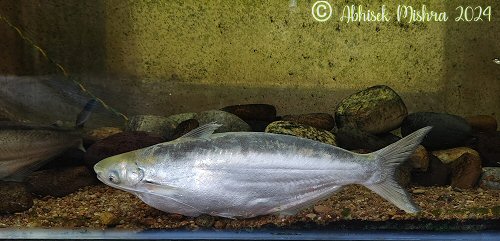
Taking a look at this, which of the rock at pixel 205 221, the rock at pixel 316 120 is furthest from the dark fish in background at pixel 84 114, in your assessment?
the rock at pixel 316 120

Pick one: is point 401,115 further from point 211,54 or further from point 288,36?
point 211,54

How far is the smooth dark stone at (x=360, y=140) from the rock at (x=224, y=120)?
0.32 meters

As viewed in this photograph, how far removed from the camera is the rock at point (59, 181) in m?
1.56

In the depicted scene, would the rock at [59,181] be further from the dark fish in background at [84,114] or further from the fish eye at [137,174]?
the fish eye at [137,174]

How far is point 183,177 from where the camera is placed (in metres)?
1.31

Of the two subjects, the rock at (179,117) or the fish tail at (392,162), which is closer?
the fish tail at (392,162)

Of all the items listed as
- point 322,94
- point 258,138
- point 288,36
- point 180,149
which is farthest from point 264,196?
point 288,36

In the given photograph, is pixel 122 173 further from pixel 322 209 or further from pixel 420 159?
pixel 420 159

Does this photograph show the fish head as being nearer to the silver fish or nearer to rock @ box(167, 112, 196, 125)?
the silver fish

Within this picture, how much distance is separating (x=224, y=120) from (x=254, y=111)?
12 cm

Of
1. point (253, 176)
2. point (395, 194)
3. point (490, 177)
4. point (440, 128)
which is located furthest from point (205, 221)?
point (490, 177)

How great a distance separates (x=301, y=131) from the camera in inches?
59.3

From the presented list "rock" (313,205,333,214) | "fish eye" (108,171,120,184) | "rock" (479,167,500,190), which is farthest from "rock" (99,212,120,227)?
"rock" (479,167,500,190)

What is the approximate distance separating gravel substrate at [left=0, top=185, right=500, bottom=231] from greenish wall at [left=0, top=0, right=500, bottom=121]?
1.17 ft
